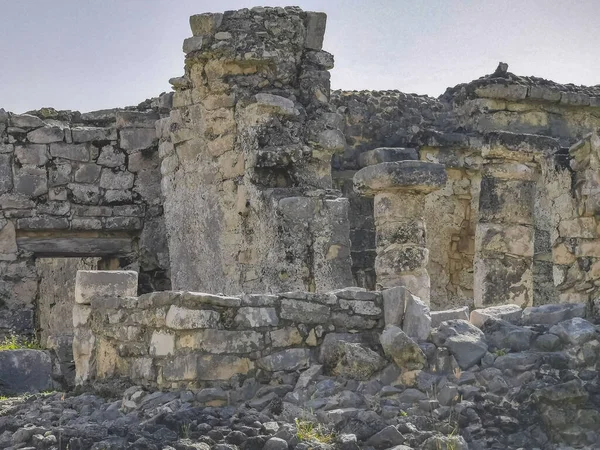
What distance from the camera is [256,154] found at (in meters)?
10.3

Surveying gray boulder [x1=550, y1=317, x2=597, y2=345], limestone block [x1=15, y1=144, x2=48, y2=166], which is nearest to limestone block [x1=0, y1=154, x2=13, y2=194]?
limestone block [x1=15, y1=144, x2=48, y2=166]

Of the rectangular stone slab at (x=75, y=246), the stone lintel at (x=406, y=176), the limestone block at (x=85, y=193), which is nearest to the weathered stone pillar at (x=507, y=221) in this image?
the stone lintel at (x=406, y=176)

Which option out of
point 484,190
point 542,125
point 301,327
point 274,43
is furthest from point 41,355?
point 542,125

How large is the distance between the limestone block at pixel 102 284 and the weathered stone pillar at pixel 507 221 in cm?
462

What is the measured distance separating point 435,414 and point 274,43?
18.2 ft

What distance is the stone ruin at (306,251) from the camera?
623 cm

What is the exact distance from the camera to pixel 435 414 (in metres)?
5.95

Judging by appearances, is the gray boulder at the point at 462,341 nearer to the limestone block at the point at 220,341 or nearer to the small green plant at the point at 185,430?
the limestone block at the point at 220,341

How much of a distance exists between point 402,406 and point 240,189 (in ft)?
15.5

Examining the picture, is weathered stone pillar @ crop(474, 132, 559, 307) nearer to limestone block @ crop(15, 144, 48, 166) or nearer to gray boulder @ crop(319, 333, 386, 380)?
limestone block @ crop(15, 144, 48, 166)

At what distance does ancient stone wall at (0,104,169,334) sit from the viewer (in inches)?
462

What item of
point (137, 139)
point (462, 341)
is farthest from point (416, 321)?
point (137, 139)

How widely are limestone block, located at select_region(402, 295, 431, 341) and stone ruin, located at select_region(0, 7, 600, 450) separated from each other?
0.01 metres

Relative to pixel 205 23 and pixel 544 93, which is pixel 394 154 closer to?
pixel 205 23
